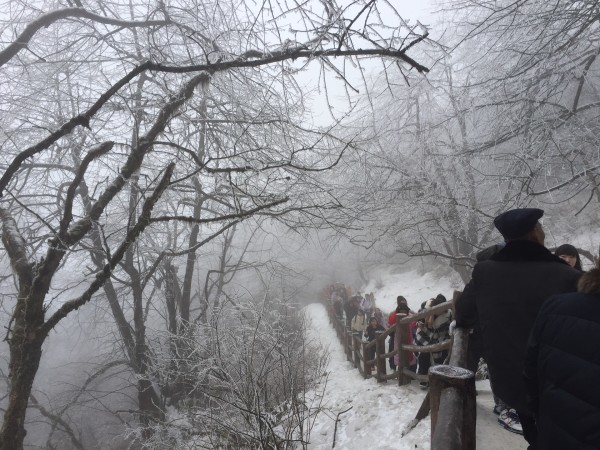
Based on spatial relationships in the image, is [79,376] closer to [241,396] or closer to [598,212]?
[241,396]

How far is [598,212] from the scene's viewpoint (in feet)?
45.0

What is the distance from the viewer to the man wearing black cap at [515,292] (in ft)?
6.16

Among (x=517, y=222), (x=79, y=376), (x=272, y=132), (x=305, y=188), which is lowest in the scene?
(x=79, y=376)

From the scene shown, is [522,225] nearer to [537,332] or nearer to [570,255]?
[537,332]

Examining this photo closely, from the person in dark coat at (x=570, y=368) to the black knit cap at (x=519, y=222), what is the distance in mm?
722

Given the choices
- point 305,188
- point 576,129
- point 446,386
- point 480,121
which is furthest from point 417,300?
point 446,386

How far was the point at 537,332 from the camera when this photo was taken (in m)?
1.51

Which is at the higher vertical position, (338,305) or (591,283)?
(591,283)

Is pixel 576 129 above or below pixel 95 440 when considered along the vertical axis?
above

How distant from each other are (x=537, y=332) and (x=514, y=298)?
1.51 feet

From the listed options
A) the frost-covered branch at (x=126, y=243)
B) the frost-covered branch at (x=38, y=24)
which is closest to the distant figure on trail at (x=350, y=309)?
the frost-covered branch at (x=126, y=243)

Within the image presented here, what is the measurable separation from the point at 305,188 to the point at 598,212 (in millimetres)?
14183

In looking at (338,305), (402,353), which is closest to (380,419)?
(402,353)

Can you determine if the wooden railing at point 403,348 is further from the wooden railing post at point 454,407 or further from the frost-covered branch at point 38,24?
the frost-covered branch at point 38,24
